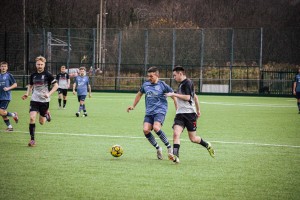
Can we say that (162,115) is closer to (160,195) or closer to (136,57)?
(160,195)

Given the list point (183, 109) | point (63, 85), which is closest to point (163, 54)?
point (63, 85)

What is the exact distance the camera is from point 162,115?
11305 mm

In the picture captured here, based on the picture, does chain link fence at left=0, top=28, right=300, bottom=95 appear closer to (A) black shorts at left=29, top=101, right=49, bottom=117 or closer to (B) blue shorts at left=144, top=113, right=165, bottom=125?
(A) black shorts at left=29, top=101, right=49, bottom=117

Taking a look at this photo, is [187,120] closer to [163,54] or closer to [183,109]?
[183,109]

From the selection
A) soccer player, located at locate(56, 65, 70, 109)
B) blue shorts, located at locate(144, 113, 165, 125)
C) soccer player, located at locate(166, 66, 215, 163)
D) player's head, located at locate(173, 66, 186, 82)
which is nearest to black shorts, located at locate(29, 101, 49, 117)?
blue shorts, located at locate(144, 113, 165, 125)

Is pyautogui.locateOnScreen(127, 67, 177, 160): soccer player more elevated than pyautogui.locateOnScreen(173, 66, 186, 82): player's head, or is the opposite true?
pyautogui.locateOnScreen(173, 66, 186, 82): player's head

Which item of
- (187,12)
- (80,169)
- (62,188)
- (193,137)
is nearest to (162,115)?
(193,137)

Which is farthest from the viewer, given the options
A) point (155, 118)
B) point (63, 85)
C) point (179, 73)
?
point (63, 85)

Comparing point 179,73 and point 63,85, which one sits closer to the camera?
point 179,73

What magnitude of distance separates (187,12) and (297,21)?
13678 mm

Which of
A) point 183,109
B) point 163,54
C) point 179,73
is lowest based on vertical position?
point 183,109

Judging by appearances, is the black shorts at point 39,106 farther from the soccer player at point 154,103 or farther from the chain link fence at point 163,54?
the chain link fence at point 163,54

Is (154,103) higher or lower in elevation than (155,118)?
higher

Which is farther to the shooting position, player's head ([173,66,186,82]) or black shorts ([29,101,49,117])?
black shorts ([29,101,49,117])
